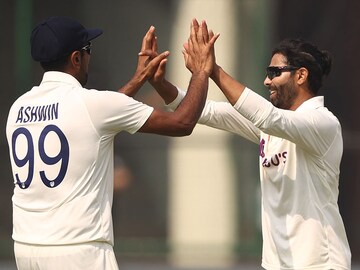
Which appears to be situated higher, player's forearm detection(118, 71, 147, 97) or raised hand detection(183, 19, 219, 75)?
raised hand detection(183, 19, 219, 75)

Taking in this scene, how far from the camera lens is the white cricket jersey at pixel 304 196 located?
21.0 feet

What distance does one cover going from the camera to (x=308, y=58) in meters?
6.68

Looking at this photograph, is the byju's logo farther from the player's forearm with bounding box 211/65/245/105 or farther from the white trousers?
the white trousers

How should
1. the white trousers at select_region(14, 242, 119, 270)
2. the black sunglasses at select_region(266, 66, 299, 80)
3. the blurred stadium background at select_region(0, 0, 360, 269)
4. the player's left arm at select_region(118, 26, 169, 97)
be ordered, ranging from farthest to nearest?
the blurred stadium background at select_region(0, 0, 360, 269)
the black sunglasses at select_region(266, 66, 299, 80)
the player's left arm at select_region(118, 26, 169, 97)
the white trousers at select_region(14, 242, 119, 270)

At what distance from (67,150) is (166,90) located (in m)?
1.13

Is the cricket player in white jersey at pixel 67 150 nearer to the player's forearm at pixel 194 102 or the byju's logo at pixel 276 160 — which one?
the player's forearm at pixel 194 102

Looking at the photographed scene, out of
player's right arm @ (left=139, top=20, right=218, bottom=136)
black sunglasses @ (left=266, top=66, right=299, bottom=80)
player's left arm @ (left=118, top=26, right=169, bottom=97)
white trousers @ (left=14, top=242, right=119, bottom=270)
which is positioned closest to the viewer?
white trousers @ (left=14, top=242, right=119, bottom=270)

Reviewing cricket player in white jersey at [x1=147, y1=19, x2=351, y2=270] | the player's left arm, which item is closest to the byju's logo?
cricket player in white jersey at [x1=147, y1=19, x2=351, y2=270]

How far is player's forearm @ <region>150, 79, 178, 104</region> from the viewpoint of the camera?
673 centimetres

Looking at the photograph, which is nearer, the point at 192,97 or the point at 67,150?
the point at 67,150

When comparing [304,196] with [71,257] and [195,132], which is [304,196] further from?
[195,132]

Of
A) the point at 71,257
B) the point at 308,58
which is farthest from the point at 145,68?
the point at 71,257

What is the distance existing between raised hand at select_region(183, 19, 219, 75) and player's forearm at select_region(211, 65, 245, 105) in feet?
0.28

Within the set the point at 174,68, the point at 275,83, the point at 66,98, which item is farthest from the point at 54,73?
the point at 174,68
